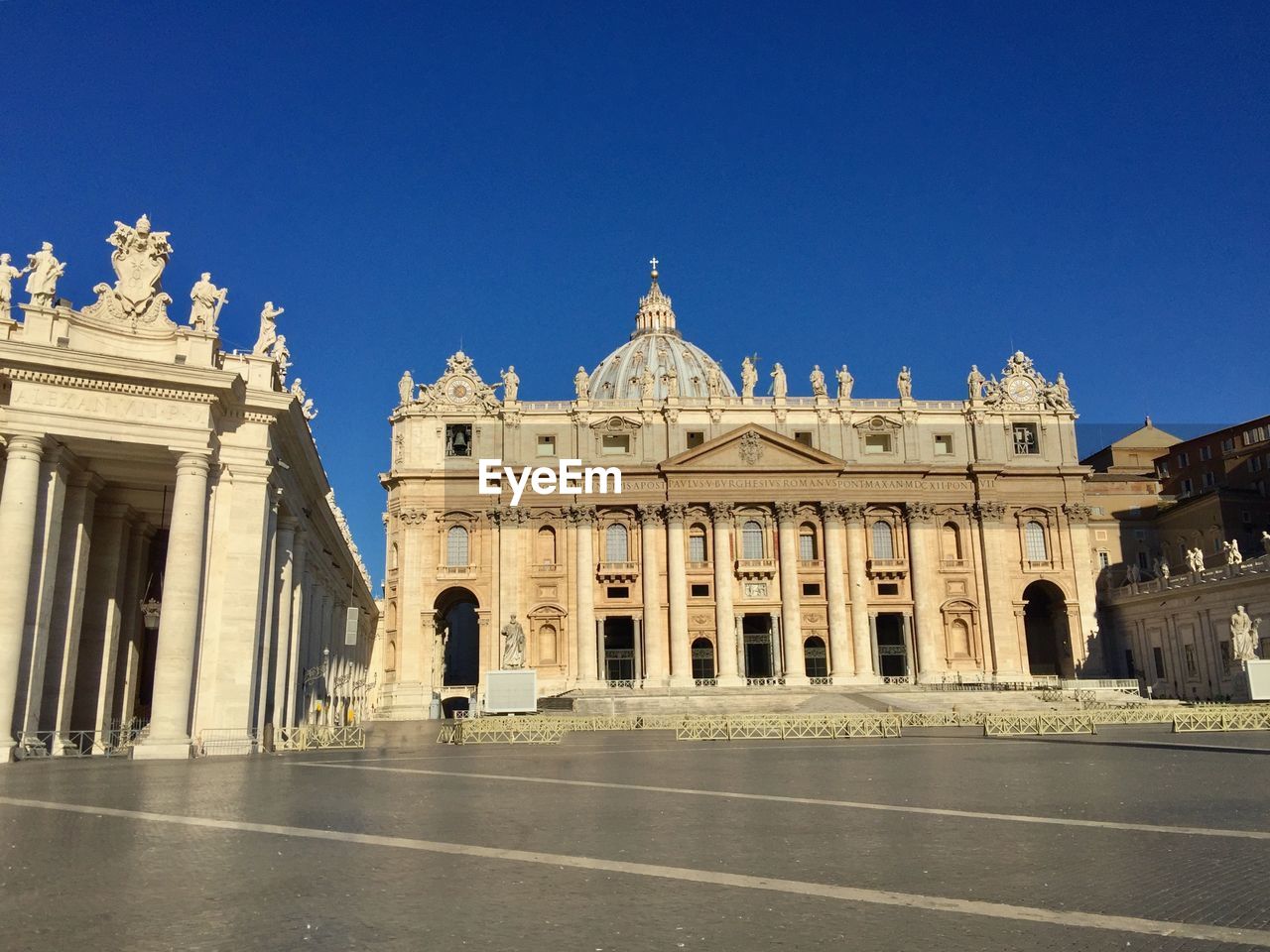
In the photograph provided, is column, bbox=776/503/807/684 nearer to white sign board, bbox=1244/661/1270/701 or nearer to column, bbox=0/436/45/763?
white sign board, bbox=1244/661/1270/701

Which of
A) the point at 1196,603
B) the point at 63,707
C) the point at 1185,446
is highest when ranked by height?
the point at 1185,446

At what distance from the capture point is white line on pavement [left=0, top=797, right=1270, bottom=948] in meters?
7.04

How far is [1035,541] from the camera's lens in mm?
66250

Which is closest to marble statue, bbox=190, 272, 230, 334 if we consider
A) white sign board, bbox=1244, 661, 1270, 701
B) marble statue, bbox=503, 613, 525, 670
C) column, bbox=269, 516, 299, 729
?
column, bbox=269, 516, 299, 729

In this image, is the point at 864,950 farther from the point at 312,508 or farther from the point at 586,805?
the point at 312,508

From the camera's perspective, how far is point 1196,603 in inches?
2116

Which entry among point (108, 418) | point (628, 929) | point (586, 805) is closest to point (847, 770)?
point (586, 805)

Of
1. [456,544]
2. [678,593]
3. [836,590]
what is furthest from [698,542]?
[456,544]

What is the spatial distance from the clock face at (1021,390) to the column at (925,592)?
10592mm

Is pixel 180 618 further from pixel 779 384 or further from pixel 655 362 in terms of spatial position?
pixel 655 362

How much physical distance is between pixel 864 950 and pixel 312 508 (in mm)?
33440

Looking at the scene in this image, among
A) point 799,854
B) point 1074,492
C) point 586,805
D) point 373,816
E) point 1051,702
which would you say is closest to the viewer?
point 799,854

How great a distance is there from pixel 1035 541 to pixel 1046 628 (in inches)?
272

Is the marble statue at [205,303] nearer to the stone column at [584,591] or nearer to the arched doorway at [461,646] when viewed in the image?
the stone column at [584,591]
